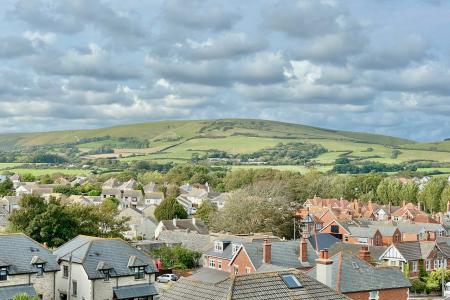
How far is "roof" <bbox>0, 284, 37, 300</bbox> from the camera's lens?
41947 millimetres

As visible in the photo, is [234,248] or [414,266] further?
[414,266]

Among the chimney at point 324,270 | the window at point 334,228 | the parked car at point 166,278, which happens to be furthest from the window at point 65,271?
the window at point 334,228

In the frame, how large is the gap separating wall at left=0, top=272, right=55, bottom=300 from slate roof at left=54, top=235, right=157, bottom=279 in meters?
2.19

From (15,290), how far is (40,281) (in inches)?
102

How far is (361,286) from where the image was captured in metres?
46.0

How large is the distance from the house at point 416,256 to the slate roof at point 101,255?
31193mm

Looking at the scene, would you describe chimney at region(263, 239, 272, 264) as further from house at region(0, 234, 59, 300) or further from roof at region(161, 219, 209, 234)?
roof at region(161, 219, 209, 234)

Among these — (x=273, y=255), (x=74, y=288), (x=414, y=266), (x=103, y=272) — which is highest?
(x=103, y=272)

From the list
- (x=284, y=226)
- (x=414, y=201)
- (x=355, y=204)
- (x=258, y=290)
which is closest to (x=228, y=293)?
(x=258, y=290)

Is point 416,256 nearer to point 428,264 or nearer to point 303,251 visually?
point 428,264

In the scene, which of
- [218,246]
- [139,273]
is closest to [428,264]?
[218,246]

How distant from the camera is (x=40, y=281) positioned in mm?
45375

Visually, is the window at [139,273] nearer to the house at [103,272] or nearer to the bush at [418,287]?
the house at [103,272]

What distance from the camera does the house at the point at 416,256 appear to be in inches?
2719
